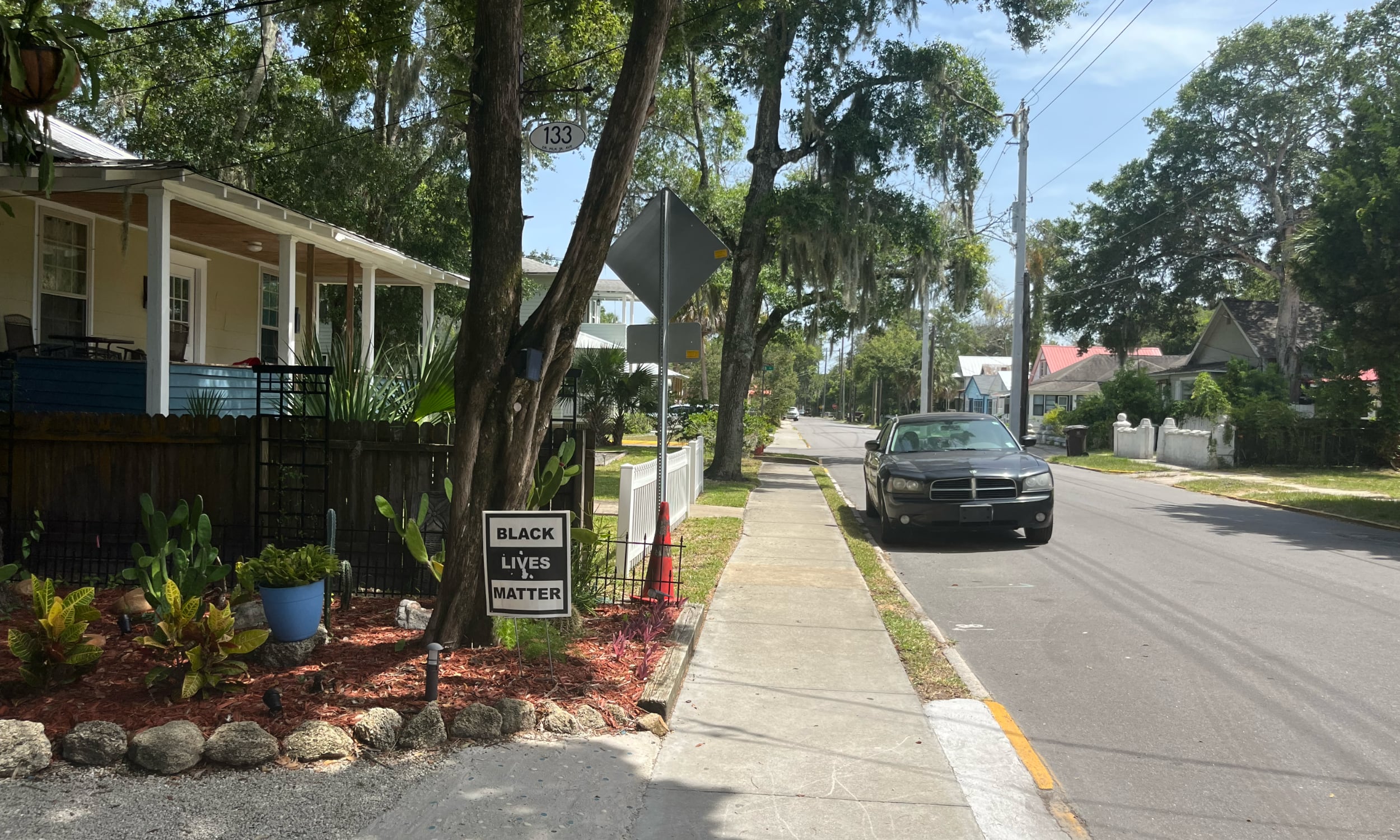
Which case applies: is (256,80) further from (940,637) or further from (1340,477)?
(1340,477)

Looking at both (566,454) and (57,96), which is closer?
(57,96)

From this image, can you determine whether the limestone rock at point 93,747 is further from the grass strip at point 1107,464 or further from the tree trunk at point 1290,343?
the tree trunk at point 1290,343

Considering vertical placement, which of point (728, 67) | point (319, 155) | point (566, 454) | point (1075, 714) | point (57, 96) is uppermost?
point (728, 67)

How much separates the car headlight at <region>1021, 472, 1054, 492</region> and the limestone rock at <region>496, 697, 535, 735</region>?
8219 millimetres

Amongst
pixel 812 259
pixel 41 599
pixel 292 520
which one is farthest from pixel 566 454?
pixel 812 259

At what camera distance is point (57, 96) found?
15.0 feet

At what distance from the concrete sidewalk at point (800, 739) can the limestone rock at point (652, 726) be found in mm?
87

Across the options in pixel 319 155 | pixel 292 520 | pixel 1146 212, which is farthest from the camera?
pixel 1146 212

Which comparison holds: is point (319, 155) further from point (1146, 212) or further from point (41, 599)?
point (1146, 212)

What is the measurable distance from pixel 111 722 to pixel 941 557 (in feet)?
29.3

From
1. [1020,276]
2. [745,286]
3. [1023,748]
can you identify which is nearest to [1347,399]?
[1020,276]

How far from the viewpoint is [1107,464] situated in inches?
1227

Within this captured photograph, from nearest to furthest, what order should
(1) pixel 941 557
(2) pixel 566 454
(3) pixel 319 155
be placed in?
1. (2) pixel 566 454
2. (1) pixel 941 557
3. (3) pixel 319 155

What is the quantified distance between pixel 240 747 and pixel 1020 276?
30.2 metres
